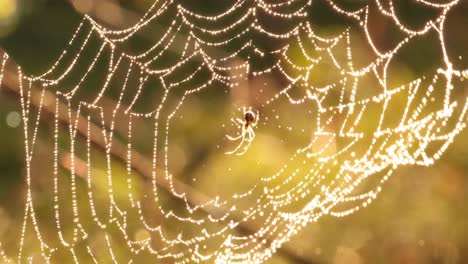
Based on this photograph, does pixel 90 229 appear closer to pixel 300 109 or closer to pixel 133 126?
pixel 133 126

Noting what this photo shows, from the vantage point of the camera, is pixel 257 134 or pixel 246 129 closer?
pixel 246 129

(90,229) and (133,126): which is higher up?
(133,126)

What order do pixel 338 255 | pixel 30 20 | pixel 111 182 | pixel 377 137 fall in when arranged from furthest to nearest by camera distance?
1. pixel 30 20
2. pixel 338 255
3. pixel 111 182
4. pixel 377 137

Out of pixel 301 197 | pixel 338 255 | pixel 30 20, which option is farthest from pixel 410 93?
pixel 30 20

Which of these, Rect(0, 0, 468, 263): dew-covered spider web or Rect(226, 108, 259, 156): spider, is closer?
Rect(226, 108, 259, 156): spider

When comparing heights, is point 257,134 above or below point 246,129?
above

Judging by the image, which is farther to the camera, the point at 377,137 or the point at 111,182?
the point at 111,182

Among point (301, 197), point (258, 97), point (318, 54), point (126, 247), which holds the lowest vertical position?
point (126, 247)
